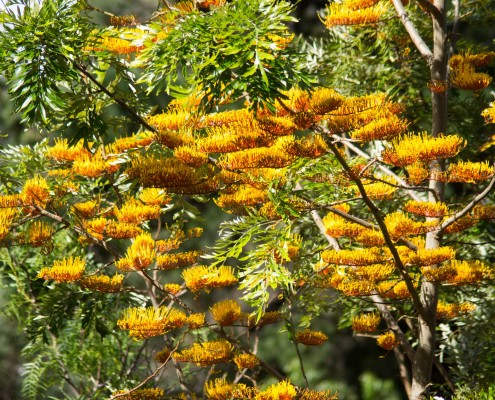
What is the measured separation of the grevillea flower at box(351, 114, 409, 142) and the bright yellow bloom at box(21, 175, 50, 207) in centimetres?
99

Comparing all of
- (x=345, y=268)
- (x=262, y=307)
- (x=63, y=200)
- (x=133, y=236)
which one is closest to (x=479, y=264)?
(x=345, y=268)

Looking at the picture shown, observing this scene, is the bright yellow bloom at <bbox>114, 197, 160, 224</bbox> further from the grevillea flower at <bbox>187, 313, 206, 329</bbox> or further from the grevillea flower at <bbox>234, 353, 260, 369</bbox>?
the grevillea flower at <bbox>234, 353, 260, 369</bbox>

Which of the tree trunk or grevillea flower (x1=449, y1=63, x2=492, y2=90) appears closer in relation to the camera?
grevillea flower (x1=449, y1=63, x2=492, y2=90)

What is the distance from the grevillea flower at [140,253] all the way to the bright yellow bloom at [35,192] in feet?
1.03

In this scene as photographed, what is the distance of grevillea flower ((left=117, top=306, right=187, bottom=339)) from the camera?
2.32 meters

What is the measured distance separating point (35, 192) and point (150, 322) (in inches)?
20.8

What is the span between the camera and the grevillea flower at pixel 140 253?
7.64ft

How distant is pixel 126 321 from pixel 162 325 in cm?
11

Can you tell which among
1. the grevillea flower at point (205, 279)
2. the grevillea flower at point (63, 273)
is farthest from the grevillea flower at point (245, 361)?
the grevillea flower at point (63, 273)

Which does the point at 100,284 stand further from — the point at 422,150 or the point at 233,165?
the point at 422,150

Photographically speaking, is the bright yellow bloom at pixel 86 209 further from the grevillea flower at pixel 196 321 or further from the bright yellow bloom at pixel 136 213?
the grevillea flower at pixel 196 321

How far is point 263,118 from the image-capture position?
6.56 feet

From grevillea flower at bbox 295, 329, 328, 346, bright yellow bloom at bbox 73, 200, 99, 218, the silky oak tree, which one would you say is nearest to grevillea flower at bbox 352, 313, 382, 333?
the silky oak tree

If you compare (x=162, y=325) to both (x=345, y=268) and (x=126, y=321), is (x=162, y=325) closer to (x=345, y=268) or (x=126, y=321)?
(x=126, y=321)
